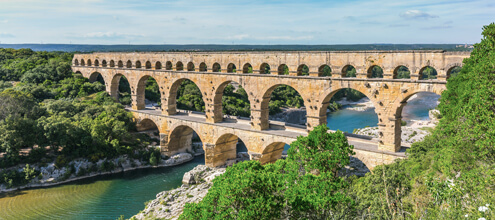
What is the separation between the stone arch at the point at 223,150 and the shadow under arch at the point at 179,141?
4.08 meters

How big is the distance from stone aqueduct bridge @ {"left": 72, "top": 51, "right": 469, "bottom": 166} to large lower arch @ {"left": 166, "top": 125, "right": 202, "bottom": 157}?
45mm

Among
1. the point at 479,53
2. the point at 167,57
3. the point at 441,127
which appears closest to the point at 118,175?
the point at 167,57

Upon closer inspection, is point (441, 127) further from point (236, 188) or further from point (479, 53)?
point (236, 188)

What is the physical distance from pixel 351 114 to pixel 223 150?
96.8 ft

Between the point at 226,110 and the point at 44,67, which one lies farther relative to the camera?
the point at 44,67

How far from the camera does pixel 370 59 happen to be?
20.4m

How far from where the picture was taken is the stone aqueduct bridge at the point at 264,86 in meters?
19.8

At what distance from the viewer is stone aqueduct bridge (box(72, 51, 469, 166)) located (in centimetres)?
1977

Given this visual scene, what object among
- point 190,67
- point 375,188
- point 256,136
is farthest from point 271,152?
point 375,188

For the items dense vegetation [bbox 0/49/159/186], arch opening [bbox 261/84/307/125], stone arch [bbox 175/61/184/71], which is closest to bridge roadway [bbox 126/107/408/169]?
dense vegetation [bbox 0/49/159/186]

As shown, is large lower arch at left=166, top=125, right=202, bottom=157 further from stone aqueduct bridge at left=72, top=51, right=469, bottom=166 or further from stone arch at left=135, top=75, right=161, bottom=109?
stone arch at left=135, top=75, right=161, bottom=109

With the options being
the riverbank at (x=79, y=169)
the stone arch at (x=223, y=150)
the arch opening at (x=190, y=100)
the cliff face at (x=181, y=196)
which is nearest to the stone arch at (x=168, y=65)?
the riverbank at (x=79, y=169)

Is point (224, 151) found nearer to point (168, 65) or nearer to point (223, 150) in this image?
point (223, 150)

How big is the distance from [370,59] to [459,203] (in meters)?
13.7
